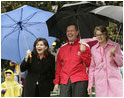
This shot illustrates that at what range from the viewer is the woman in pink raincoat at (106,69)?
16.6 feet

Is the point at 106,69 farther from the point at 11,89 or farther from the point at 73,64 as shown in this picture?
the point at 11,89

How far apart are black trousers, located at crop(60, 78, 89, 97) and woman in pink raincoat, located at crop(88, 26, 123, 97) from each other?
11 cm

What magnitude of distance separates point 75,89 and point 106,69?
65 cm

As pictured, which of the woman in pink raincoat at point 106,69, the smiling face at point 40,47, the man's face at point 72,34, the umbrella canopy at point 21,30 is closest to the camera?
the woman in pink raincoat at point 106,69

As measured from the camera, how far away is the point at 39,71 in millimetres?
5492

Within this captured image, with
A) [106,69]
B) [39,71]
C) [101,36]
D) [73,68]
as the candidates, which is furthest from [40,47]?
[106,69]

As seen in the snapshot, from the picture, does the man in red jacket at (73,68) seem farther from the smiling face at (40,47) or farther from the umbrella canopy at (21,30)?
the umbrella canopy at (21,30)

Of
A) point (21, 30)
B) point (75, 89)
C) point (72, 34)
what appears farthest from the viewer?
point (21, 30)

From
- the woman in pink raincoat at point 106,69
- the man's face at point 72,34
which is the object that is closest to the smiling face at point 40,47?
the man's face at point 72,34

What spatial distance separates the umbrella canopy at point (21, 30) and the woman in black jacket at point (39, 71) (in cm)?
82

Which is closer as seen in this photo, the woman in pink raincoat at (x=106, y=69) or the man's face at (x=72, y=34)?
the woman in pink raincoat at (x=106, y=69)

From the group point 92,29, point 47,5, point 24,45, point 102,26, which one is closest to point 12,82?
point 24,45

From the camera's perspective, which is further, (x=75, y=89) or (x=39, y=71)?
(x=39, y=71)

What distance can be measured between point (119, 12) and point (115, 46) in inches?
25.5
